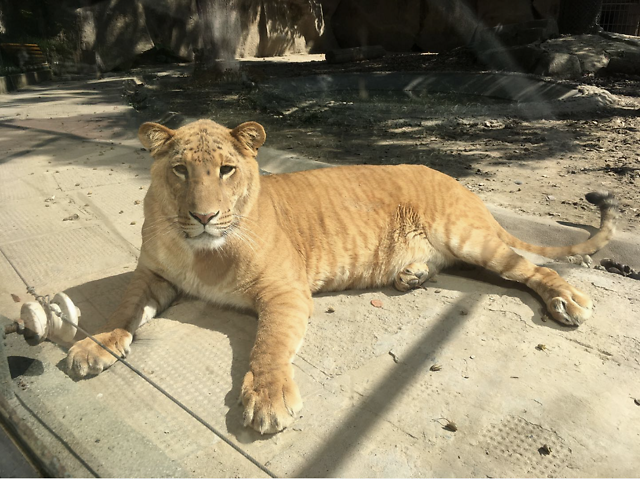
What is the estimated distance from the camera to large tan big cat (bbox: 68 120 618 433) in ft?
9.34

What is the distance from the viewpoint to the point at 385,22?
75.3 feet

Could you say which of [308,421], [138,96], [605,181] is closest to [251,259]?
[308,421]

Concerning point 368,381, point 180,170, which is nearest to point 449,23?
point 180,170

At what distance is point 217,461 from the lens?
2203 mm

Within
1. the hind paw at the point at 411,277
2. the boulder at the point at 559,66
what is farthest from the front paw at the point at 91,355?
the boulder at the point at 559,66

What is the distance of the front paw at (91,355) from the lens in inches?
104

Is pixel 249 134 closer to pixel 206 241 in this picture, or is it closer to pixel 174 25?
pixel 206 241

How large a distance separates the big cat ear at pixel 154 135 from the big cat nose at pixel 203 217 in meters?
0.55

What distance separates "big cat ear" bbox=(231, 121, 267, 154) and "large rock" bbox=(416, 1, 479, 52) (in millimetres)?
20649

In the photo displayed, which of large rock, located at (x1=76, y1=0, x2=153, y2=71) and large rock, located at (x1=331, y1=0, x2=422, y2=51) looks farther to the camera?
large rock, located at (x1=331, y1=0, x2=422, y2=51)

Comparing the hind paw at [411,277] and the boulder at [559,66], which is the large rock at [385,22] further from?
the hind paw at [411,277]

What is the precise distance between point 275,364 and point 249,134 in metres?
1.37

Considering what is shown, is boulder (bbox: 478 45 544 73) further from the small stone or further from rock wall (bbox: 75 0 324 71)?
the small stone

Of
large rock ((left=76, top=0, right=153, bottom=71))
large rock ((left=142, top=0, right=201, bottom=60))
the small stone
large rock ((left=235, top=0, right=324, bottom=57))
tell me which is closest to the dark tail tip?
the small stone
